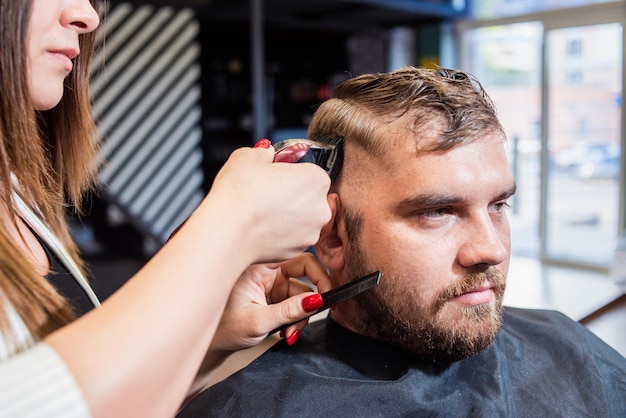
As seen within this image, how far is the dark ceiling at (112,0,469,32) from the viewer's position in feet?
21.9

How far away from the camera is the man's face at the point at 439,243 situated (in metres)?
1.25

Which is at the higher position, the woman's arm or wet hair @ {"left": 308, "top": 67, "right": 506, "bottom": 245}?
wet hair @ {"left": 308, "top": 67, "right": 506, "bottom": 245}

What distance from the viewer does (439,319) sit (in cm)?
128

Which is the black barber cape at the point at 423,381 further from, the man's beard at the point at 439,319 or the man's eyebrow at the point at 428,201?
the man's eyebrow at the point at 428,201

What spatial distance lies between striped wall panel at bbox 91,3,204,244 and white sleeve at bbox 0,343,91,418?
667 centimetres

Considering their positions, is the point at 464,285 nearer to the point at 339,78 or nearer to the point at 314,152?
the point at 314,152

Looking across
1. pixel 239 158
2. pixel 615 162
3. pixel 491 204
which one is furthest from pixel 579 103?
pixel 239 158

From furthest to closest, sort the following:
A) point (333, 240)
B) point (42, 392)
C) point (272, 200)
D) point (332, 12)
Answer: point (332, 12), point (333, 240), point (272, 200), point (42, 392)

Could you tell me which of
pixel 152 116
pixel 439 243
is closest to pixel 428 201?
pixel 439 243

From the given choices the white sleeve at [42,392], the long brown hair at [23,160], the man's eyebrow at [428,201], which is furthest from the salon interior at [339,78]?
the white sleeve at [42,392]

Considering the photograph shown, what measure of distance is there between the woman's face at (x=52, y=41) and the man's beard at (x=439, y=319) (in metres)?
0.74

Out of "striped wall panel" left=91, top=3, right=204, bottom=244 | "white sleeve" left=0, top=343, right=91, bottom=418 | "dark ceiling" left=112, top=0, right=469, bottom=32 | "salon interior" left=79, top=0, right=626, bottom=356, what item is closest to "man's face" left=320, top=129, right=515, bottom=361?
"white sleeve" left=0, top=343, right=91, bottom=418

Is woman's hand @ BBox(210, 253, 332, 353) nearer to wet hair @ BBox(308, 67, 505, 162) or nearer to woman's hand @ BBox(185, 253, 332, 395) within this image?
woman's hand @ BBox(185, 253, 332, 395)

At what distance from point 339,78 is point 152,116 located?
270 centimetres
